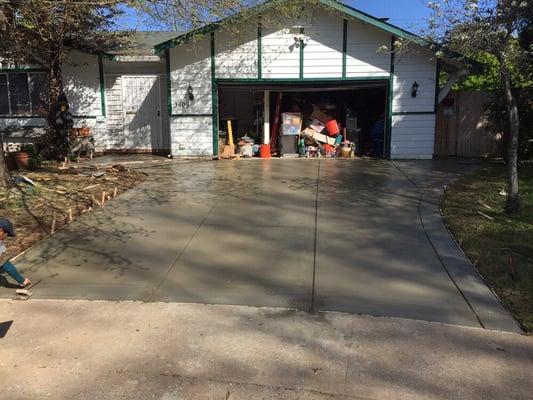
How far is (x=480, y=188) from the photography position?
1005 centimetres

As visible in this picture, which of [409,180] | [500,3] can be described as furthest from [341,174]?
[500,3]

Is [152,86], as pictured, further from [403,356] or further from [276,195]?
[403,356]

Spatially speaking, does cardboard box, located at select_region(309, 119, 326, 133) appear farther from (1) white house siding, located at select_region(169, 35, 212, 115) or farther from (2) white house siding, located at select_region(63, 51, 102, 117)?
(2) white house siding, located at select_region(63, 51, 102, 117)

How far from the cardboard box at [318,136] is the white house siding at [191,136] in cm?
289

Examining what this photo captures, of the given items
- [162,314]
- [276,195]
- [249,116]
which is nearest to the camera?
[162,314]

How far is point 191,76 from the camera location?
14438 millimetres

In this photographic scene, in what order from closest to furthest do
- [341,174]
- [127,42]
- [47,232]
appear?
[47,232] < [341,174] < [127,42]

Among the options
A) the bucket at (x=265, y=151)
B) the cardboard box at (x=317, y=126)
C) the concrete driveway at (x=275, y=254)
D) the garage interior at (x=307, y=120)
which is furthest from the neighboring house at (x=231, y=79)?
the concrete driveway at (x=275, y=254)

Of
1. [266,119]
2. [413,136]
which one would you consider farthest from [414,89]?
[266,119]

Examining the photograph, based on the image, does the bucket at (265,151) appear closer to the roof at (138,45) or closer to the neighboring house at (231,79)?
the neighboring house at (231,79)

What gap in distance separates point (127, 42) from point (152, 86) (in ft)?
4.77

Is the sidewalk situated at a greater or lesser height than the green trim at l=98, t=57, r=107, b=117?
lesser

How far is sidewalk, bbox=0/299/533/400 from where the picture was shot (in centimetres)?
353

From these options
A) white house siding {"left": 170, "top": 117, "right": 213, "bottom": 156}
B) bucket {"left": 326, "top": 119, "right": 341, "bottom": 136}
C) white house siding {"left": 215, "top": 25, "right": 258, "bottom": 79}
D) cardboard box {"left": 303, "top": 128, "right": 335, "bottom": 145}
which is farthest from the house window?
bucket {"left": 326, "top": 119, "right": 341, "bottom": 136}
